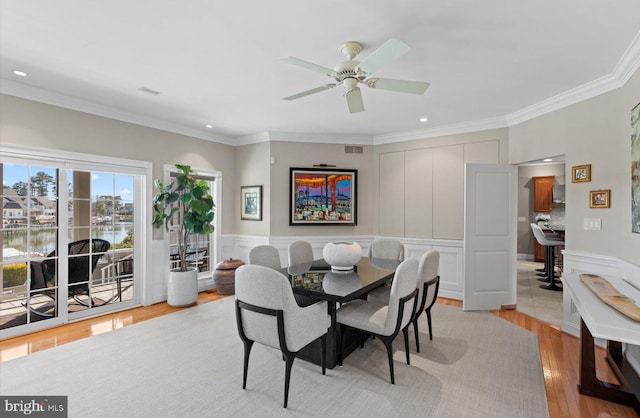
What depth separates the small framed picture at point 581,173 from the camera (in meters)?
3.29

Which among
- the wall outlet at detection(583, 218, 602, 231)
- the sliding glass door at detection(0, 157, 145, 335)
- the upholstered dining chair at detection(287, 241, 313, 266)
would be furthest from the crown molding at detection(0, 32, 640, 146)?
the upholstered dining chair at detection(287, 241, 313, 266)

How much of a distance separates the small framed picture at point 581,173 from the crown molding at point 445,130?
4.05ft

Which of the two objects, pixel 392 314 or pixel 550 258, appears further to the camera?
pixel 550 258

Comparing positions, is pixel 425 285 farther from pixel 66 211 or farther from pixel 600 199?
pixel 66 211

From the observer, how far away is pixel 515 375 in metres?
2.60

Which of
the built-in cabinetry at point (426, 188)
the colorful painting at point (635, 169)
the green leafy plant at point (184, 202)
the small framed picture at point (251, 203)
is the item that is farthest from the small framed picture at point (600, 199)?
the green leafy plant at point (184, 202)

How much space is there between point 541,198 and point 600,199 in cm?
538

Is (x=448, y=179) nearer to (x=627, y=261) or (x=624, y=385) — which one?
(x=627, y=261)

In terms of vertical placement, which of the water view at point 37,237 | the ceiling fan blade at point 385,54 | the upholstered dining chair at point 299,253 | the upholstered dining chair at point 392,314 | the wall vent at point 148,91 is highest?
the wall vent at point 148,91

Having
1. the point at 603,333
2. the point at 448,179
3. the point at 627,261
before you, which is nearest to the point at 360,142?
the point at 448,179

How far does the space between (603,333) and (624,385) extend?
118 cm

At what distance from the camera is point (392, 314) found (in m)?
2.43

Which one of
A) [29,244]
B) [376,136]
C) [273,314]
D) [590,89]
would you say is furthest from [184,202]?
[590,89]

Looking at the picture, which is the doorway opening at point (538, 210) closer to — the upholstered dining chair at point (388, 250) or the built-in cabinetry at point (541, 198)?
the built-in cabinetry at point (541, 198)
